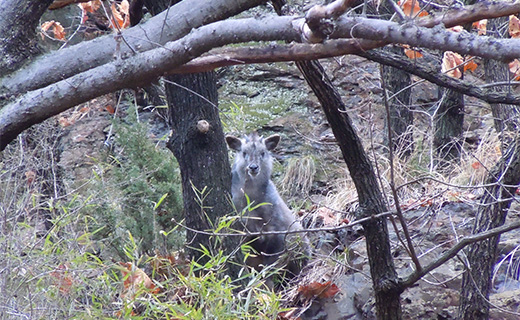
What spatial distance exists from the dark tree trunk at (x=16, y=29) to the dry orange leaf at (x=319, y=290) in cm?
397

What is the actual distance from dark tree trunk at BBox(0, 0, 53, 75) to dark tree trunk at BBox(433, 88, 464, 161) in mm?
6541

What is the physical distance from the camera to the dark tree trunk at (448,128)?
927 centimetres

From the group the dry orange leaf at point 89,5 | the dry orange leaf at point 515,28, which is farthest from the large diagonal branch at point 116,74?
the dry orange leaf at point 89,5

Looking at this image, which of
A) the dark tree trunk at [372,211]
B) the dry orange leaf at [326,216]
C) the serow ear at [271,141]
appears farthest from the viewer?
the serow ear at [271,141]

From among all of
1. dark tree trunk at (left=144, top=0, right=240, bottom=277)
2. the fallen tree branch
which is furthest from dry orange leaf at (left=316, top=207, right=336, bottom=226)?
the fallen tree branch

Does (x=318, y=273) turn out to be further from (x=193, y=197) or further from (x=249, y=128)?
(x=249, y=128)

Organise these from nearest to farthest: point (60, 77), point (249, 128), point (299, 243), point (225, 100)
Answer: point (60, 77), point (299, 243), point (249, 128), point (225, 100)

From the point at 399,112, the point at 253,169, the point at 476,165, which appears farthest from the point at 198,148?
the point at 399,112

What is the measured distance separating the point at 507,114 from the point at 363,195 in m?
3.06

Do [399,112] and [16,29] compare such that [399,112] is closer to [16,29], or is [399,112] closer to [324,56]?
[324,56]

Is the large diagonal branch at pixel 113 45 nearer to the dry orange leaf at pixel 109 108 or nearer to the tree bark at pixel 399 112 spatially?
the tree bark at pixel 399 112

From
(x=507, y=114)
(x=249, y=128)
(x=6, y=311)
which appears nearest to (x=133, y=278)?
(x=6, y=311)

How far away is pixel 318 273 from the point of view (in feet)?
24.7

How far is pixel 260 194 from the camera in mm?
8664
